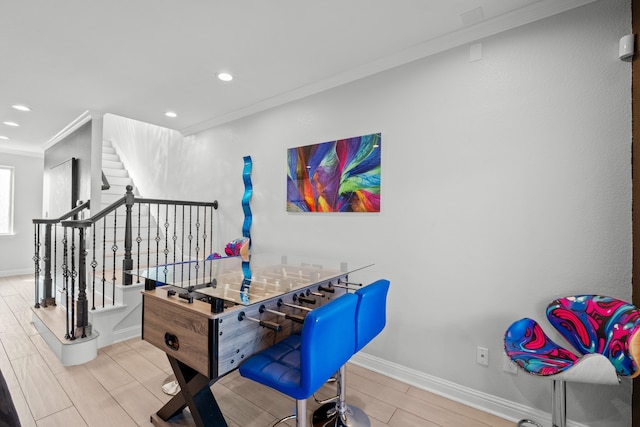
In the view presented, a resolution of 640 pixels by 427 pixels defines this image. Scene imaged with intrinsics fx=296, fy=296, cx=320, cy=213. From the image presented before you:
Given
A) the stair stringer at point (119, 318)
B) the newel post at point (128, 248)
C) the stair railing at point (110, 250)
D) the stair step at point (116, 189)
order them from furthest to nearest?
the stair step at point (116, 189), the newel post at point (128, 248), the stair stringer at point (119, 318), the stair railing at point (110, 250)

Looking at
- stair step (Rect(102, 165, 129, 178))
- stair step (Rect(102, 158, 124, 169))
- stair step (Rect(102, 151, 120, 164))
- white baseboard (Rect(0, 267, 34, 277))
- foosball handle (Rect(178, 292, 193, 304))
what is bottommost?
white baseboard (Rect(0, 267, 34, 277))

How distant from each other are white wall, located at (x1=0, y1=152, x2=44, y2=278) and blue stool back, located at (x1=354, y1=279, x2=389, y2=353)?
7418mm

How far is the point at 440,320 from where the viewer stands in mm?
2162

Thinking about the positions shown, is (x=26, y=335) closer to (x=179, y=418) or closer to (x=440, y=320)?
(x=179, y=418)

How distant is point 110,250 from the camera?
13.5 feet

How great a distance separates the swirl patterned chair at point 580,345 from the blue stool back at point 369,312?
698mm

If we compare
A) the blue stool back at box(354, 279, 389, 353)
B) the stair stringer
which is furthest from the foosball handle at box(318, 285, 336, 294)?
the stair stringer

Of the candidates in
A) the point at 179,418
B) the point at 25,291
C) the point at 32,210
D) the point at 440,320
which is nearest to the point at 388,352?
the point at 440,320

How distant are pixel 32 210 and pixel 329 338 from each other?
24.8ft

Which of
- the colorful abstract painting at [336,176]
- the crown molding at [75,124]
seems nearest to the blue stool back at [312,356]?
the colorful abstract painting at [336,176]

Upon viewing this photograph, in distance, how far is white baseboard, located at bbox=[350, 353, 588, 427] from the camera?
1824mm

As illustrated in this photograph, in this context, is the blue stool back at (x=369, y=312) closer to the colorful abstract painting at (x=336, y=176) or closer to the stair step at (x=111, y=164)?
the colorful abstract painting at (x=336, y=176)

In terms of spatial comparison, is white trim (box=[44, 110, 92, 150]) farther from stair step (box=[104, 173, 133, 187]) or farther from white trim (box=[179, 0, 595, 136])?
white trim (box=[179, 0, 595, 136])

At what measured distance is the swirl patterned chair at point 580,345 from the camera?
1268mm
